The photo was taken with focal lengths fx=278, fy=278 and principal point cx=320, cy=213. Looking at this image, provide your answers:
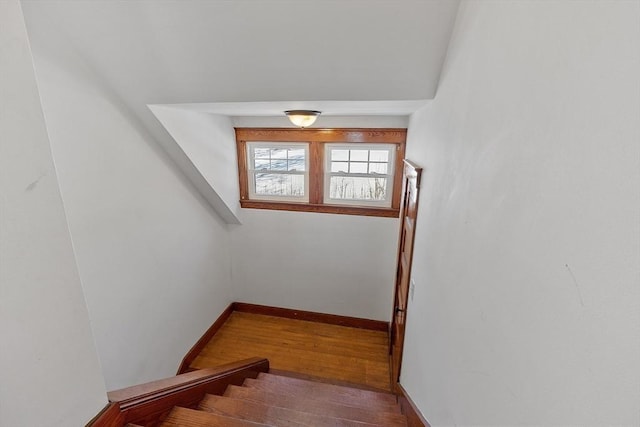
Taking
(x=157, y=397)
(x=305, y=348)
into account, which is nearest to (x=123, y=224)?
(x=157, y=397)

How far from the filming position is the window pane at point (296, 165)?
3.35 m

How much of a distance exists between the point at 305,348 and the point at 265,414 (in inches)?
74.6

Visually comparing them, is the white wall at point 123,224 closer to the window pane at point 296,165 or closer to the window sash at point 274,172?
the window sash at point 274,172

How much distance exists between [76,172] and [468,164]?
2145 mm

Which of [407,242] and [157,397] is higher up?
[407,242]

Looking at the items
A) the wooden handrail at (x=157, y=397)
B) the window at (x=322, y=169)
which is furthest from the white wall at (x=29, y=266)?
the window at (x=322, y=169)

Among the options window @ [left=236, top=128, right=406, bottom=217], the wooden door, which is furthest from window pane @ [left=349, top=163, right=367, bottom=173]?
the wooden door

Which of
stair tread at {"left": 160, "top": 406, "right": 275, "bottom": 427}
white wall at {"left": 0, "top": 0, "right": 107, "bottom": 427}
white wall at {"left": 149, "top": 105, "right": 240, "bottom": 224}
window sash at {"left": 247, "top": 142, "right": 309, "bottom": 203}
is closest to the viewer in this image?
white wall at {"left": 0, "top": 0, "right": 107, "bottom": 427}

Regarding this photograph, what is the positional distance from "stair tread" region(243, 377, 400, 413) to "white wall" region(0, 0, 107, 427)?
173cm

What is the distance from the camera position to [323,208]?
3.38 meters

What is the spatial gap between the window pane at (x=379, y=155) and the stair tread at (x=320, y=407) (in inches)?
93.1

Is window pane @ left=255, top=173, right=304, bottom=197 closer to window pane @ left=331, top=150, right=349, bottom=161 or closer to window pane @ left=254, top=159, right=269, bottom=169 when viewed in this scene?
window pane @ left=254, top=159, right=269, bottom=169

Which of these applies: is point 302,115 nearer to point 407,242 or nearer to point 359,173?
point 359,173

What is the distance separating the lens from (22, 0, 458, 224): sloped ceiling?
125 cm
